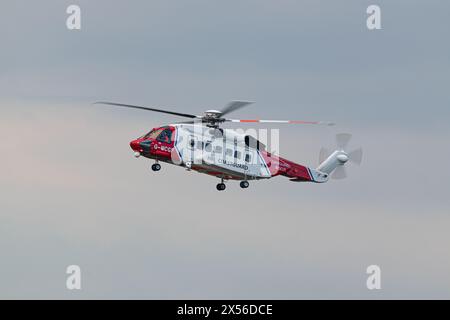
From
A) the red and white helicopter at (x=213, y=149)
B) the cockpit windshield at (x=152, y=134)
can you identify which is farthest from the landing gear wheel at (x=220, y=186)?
the cockpit windshield at (x=152, y=134)

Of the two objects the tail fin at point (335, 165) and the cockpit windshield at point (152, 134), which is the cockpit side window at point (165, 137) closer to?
the cockpit windshield at point (152, 134)

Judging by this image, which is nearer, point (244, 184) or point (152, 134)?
point (152, 134)

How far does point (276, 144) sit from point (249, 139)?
2498 mm

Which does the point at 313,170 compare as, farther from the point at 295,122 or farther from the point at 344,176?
the point at 295,122

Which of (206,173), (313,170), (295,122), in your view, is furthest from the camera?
(313,170)

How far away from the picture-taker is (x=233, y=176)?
78.1m

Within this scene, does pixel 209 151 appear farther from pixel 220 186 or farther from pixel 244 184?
pixel 244 184

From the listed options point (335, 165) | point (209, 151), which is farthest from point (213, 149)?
point (335, 165)

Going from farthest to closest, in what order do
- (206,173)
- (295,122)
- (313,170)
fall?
1. (313,170)
2. (206,173)
3. (295,122)

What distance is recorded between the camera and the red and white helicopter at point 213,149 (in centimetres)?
7406

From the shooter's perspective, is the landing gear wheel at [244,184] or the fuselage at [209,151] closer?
the fuselage at [209,151]

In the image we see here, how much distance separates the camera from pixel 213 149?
75.8 meters
